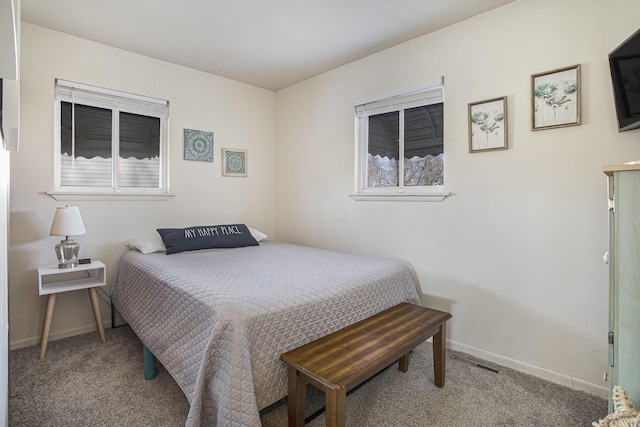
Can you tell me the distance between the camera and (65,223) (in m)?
2.48

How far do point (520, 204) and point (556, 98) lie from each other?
692 millimetres

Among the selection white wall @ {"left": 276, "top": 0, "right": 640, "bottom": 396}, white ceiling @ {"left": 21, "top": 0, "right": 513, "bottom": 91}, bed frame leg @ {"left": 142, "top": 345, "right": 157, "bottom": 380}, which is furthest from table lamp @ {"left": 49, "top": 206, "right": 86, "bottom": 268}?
white wall @ {"left": 276, "top": 0, "right": 640, "bottom": 396}

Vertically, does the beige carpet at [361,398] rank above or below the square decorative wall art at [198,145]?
below

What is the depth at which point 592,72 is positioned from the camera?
77.3 inches

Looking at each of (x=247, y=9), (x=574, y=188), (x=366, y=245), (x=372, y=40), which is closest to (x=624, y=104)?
(x=574, y=188)

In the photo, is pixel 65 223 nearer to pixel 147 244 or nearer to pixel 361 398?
pixel 147 244

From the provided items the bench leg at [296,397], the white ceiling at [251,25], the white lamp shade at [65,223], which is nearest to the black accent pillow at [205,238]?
the white lamp shade at [65,223]

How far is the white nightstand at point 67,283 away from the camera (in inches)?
95.4

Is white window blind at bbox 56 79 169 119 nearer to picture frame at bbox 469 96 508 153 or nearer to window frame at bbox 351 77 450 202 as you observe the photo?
window frame at bbox 351 77 450 202

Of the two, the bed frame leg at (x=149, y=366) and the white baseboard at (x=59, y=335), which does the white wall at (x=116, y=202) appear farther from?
the bed frame leg at (x=149, y=366)

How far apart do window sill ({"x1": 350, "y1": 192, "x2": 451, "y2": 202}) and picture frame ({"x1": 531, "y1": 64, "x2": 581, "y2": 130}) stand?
77 centimetres

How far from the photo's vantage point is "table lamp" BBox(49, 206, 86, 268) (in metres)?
2.47

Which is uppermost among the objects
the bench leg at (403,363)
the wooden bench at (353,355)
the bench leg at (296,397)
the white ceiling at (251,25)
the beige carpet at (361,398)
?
the white ceiling at (251,25)

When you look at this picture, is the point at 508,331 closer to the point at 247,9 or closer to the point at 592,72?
the point at 592,72
